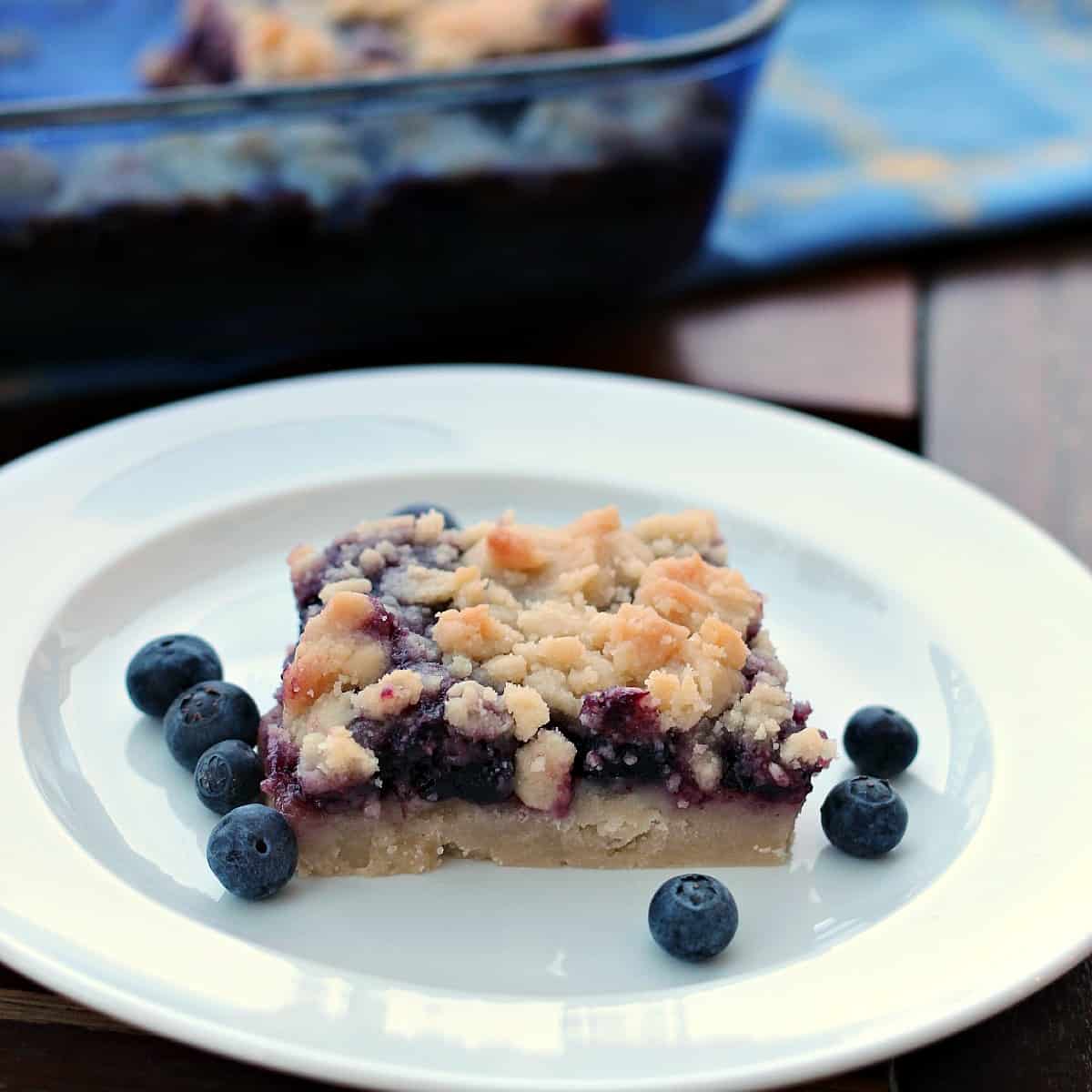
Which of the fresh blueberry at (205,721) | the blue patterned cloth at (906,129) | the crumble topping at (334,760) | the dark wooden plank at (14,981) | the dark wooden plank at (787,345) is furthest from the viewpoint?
the blue patterned cloth at (906,129)

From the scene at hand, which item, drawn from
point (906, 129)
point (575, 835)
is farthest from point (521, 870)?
point (906, 129)

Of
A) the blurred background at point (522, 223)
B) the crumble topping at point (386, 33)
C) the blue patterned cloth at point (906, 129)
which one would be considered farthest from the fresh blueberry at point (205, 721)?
the blue patterned cloth at point (906, 129)

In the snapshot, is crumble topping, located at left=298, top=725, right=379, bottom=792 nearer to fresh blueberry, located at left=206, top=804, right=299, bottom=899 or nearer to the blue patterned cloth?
fresh blueberry, located at left=206, top=804, right=299, bottom=899

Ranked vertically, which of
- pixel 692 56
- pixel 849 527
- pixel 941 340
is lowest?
pixel 941 340

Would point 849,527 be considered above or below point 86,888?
below

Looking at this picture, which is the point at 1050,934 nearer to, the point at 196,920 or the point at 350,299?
the point at 196,920

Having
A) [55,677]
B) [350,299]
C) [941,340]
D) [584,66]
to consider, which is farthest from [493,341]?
[55,677]

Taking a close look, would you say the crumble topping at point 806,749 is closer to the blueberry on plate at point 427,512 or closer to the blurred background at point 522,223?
the blueberry on plate at point 427,512
